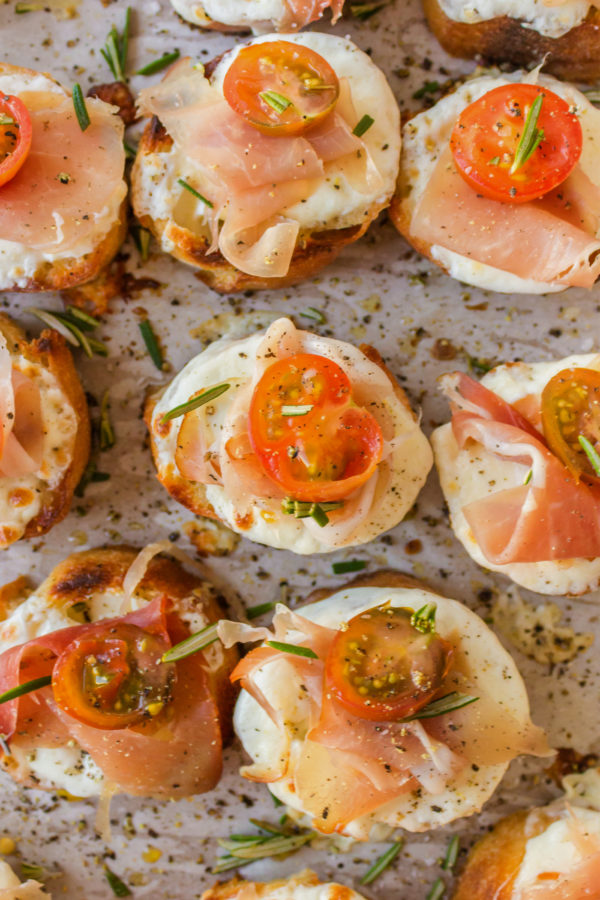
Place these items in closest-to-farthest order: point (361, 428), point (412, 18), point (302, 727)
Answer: point (361, 428)
point (302, 727)
point (412, 18)

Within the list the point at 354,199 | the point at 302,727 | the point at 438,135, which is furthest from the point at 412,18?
the point at 302,727

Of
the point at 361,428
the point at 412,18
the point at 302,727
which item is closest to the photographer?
the point at 361,428

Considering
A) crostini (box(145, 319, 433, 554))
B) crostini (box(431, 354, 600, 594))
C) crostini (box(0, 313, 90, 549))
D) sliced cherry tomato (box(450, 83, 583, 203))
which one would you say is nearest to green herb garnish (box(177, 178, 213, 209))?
crostini (box(145, 319, 433, 554))

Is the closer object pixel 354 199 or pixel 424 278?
pixel 354 199

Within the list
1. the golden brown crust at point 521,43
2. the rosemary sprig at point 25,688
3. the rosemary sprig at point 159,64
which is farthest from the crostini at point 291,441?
the golden brown crust at point 521,43

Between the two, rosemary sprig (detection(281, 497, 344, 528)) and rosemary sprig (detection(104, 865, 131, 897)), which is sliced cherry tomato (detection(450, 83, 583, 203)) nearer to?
rosemary sprig (detection(281, 497, 344, 528))

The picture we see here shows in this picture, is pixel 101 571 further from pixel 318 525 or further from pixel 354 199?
pixel 354 199

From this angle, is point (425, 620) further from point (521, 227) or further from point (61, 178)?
point (61, 178)
